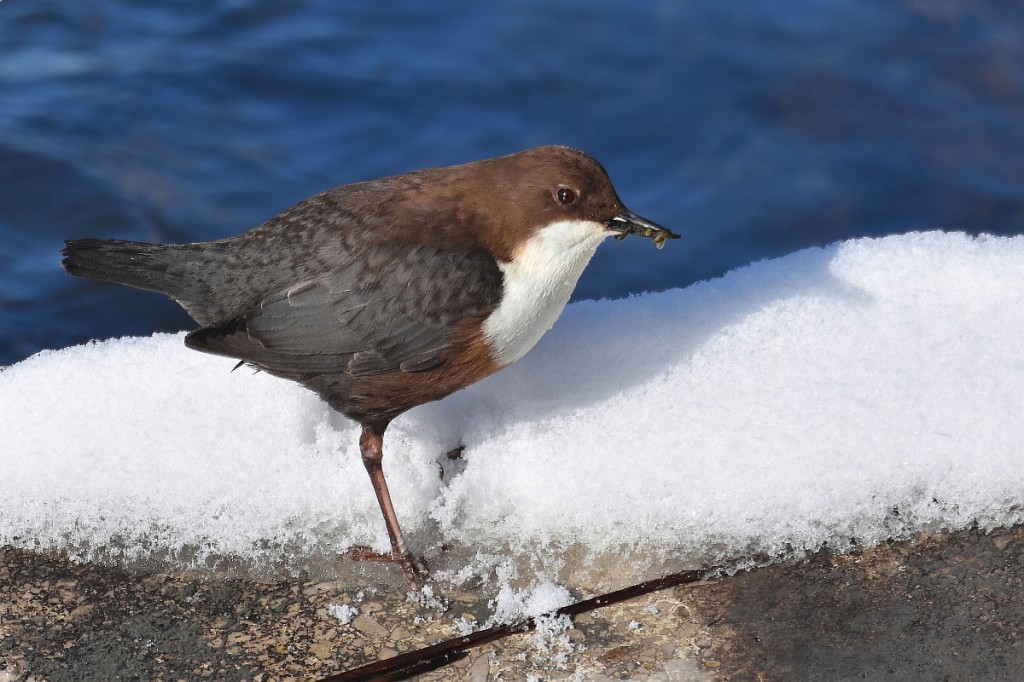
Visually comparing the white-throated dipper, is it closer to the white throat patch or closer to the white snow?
the white throat patch

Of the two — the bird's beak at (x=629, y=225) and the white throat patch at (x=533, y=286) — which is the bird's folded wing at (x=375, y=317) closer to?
the white throat patch at (x=533, y=286)

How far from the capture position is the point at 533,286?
9.94ft

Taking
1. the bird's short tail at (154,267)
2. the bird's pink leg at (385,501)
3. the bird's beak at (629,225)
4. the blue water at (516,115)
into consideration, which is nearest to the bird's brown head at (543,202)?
the bird's beak at (629,225)

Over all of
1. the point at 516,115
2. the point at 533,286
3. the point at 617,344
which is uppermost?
the point at 516,115

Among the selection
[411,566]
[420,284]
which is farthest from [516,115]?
[411,566]

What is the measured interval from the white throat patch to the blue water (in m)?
2.80

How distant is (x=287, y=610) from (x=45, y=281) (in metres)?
3.40

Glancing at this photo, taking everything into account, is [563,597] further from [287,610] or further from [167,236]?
[167,236]

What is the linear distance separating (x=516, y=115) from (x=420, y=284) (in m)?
3.52

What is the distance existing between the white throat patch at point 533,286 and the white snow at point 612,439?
10.4 inches

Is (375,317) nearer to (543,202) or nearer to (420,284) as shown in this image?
(420,284)

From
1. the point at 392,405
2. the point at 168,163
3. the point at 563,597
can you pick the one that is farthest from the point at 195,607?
the point at 168,163

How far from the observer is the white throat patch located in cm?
300

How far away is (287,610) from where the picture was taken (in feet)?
9.00
